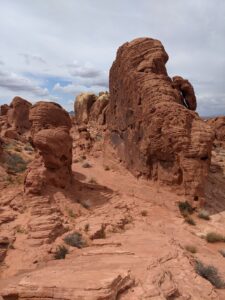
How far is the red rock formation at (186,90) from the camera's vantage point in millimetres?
18453

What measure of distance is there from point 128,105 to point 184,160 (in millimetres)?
4570

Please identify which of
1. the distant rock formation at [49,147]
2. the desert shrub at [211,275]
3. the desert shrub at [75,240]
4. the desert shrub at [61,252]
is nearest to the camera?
the desert shrub at [211,275]

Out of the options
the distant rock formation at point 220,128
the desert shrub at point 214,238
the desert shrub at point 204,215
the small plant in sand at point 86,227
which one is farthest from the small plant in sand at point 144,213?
the distant rock formation at point 220,128

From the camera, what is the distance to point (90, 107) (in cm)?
4334

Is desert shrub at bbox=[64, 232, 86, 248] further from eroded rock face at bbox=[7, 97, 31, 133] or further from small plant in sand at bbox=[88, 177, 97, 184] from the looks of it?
eroded rock face at bbox=[7, 97, 31, 133]

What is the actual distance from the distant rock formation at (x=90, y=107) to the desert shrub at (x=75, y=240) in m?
27.0

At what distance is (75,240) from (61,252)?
817mm

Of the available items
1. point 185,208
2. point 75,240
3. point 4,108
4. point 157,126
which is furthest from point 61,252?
point 4,108

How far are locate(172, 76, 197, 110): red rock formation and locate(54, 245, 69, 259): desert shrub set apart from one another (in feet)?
38.1

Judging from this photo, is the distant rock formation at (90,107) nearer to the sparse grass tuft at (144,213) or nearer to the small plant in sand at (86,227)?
the sparse grass tuft at (144,213)

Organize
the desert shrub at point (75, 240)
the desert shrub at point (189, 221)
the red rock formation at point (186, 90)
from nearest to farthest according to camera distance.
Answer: the desert shrub at point (75, 240) → the desert shrub at point (189, 221) → the red rock formation at point (186, 90)

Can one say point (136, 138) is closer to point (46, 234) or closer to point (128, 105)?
point (128, 105)

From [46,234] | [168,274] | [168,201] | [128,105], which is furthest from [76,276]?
[128,105]

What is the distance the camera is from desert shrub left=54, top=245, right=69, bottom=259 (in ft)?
29.9
